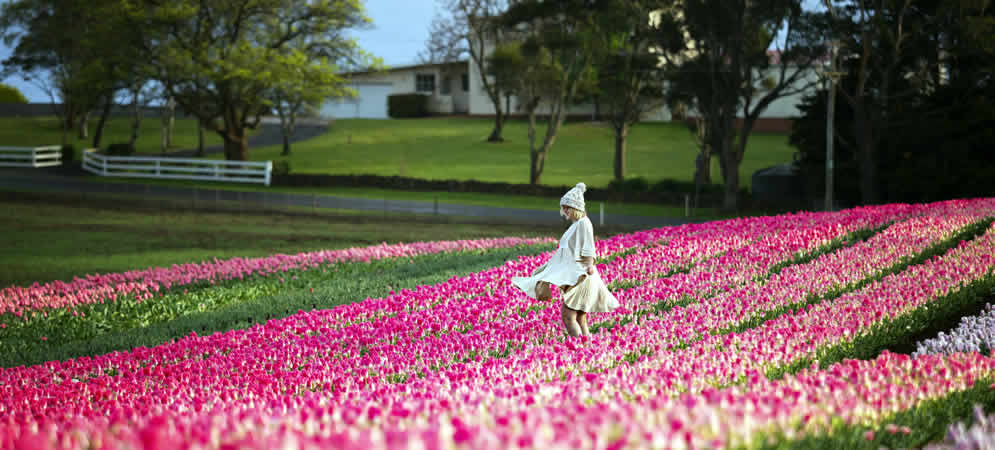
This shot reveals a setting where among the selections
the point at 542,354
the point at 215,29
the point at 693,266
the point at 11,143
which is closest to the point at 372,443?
the point at 542,354

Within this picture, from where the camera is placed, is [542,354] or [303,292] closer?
[542,354]

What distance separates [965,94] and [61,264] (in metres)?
31.5

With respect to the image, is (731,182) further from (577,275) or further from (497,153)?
(577,275)

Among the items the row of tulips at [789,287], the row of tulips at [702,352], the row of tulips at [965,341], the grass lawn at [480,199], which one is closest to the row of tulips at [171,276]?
the row of tulips at [789,287]

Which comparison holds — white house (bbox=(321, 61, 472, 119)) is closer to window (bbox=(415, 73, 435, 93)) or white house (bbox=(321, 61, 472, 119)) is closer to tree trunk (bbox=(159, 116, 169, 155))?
window (bbox=(415, 73, 435, 93))

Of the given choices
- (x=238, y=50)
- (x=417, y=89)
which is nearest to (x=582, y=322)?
(x=238, y=50)

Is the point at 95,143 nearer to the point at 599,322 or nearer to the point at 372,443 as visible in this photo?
the point at 599,322

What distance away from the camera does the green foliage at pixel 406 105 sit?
8881 centimetres

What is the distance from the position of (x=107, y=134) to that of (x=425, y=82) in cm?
3440

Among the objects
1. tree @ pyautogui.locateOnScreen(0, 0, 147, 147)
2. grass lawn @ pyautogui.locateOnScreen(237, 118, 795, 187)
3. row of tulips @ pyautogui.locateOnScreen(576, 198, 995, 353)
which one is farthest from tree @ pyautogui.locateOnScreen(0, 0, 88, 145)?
row of tulips @ pyautogui.locateOnScreen(576, 198, 995, 353)

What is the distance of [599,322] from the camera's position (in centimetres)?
880

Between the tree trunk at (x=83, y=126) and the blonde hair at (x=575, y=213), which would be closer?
the blonde hair at (x=575, y=213)

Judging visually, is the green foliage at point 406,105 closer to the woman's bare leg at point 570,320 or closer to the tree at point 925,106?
the tree at point 925,106

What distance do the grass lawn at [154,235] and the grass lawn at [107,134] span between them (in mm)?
35233
